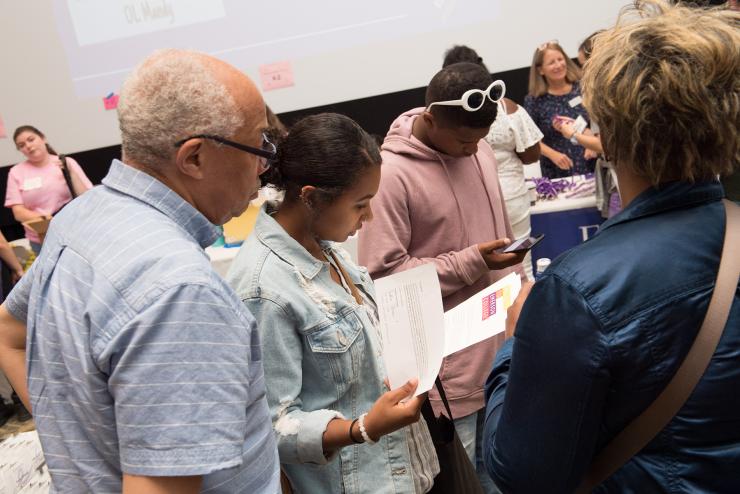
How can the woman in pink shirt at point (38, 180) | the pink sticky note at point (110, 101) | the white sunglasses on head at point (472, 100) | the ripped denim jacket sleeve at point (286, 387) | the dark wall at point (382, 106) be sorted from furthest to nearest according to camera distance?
the pink sticky note at point (110, 101), the dark wall at point (382, 106), the woman in pink shirt at point (38, 180), the white sunglasses on head at point (472, 100), the ripped denim jacket sleeve at point (286, 387)

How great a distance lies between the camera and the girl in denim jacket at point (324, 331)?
1257 millimetres

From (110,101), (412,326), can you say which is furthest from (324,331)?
(110,101)

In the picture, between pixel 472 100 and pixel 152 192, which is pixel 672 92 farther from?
pixel 472 100

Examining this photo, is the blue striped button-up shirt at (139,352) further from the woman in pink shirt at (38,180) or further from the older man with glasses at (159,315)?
the woman in pink shirt at (38,180)

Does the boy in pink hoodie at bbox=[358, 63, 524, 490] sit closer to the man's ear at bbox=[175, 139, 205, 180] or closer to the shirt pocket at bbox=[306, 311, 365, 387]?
the shirt pocket at bbox=[306, 311, 365, 387]

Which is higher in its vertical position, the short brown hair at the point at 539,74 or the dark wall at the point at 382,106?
the short brown hair at the point at 539,74

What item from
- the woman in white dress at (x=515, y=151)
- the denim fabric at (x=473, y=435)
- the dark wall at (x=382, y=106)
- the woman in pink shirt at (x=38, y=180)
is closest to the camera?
the denim fabric at (x=473, y=435)

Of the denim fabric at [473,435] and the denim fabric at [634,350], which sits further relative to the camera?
the denim fabric at [473,435]

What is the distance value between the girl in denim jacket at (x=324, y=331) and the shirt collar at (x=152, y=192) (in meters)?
0.33

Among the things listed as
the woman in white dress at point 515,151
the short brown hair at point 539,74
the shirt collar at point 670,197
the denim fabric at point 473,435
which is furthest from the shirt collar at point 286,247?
the short brown hair at point 539,74

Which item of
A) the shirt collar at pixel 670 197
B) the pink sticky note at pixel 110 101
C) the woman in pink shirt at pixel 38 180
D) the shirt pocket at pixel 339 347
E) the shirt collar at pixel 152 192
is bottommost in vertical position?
the woman in pink shirt at pixel 38 180

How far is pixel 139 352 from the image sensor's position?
799 millimetres

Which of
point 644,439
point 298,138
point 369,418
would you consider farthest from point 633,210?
point 298,138

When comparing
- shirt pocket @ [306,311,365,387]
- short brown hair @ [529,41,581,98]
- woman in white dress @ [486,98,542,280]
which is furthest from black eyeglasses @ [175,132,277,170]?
short brown hair @ [529,41,581,98]
